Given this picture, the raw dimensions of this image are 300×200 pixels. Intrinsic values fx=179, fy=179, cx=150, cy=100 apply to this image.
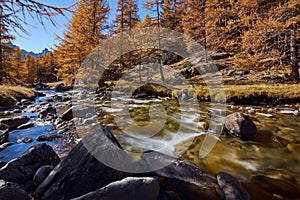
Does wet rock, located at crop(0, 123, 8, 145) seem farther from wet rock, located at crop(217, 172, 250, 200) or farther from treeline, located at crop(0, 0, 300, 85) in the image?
treeline, located at crop(0, 0, 300, 85)

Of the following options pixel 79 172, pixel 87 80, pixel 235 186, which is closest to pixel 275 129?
pixel 235 186

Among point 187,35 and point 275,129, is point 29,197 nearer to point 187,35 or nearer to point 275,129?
point 275,129

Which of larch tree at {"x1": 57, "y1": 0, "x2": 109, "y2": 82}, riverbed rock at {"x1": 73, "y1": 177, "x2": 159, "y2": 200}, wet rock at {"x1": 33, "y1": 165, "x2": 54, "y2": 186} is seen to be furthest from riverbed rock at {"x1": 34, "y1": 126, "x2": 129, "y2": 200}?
larch tree at {"x1": 57, "y1": 0, "x2": 109, "y2": 82}

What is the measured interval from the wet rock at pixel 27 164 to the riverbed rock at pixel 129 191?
5.87 feet

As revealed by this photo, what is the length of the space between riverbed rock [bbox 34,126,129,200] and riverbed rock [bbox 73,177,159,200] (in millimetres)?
471

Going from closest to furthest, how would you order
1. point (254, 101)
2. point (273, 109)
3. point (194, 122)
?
point (194, 122) → point (273, 109) → point (254, 101)

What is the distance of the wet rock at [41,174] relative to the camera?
10.5 ft

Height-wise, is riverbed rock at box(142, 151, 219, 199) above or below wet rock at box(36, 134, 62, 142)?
below

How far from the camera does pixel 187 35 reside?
77.6ft

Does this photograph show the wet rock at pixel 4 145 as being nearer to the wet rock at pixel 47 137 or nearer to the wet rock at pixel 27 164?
the wet rock at pixel 47 137

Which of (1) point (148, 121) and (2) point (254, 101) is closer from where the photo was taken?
(1) point (148, 121)

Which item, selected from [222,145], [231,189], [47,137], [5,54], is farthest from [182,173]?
[5,54]

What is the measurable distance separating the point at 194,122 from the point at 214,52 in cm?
1924

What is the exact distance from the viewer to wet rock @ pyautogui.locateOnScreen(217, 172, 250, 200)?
8.86ft
